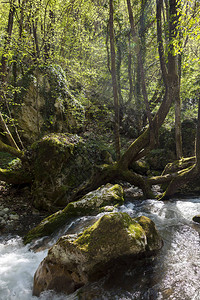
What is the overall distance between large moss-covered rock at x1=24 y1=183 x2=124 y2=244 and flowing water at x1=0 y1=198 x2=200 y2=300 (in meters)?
0.36

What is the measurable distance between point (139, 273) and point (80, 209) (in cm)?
291

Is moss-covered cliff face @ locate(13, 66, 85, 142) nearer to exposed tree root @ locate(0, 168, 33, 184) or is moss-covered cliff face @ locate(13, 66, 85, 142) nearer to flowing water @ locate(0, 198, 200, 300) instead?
exposed tree root @ locate(0, 168, 33, 184)

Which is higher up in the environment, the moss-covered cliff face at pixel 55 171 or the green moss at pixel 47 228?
the moss-covered cliff face at pixel 55 171

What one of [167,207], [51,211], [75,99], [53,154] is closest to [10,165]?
[53,154]

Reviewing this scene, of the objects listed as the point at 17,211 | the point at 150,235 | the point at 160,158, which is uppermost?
the point at 160,158

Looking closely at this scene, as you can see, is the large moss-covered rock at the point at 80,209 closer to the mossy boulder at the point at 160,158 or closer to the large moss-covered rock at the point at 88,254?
the large moss-covered rock at the point at 88,254

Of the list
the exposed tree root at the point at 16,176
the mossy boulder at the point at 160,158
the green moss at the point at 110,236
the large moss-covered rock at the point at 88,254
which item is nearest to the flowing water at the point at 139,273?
the large moss-covered rock at the point at 88,254

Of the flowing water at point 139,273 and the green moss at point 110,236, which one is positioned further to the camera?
the green moss at point 110,236

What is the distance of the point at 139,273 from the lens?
327cm

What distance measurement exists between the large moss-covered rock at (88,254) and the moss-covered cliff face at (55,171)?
3.84 meters

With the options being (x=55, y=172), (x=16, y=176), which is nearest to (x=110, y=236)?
(x=55, y=172)

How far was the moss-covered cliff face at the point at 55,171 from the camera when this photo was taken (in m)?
7.08

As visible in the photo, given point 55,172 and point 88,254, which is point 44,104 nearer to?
point 55,172

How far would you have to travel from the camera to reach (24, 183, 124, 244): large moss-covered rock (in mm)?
5238
